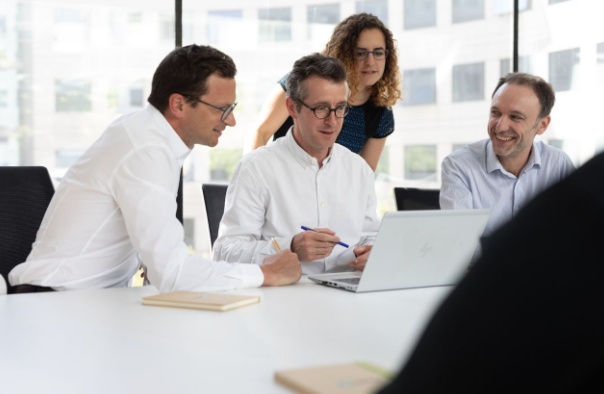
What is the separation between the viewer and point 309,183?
2.67 meters

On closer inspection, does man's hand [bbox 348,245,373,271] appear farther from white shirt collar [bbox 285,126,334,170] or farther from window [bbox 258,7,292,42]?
window [bbox 258,7,292,42]

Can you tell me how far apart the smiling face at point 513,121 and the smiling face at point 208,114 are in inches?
50.8

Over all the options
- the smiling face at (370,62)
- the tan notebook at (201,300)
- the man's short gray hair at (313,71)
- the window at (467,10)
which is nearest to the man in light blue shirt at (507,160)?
the smiling face at (370,62)

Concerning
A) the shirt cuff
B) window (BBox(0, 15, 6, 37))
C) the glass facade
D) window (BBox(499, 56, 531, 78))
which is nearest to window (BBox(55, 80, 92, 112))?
the glass facade

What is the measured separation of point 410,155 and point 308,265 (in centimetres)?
261

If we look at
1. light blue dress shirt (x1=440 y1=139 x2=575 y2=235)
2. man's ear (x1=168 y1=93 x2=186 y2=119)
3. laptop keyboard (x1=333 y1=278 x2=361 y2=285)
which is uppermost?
man's ear (x1=168 y1=93 x2=186 y2=119)

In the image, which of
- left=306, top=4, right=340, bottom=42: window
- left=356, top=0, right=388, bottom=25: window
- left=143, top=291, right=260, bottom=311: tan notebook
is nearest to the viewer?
left=143, top=291, right=260, bottom=311: tan notebook

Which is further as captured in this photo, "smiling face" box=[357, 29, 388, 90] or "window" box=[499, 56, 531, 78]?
"window" box=[499, 56, 531, 78]

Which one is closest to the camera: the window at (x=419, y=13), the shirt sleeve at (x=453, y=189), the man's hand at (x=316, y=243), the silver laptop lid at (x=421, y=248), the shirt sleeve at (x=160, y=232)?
the silver laptop lid at (x=421, y=248)

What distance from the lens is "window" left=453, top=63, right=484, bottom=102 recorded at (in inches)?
199

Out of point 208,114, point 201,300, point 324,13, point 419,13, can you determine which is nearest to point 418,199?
point 208,114

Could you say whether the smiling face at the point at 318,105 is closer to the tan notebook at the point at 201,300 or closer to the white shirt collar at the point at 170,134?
the white shirt collar at the point at 170,134

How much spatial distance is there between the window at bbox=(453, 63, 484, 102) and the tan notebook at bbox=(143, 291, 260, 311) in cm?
381

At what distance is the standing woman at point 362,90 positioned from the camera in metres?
3.09
